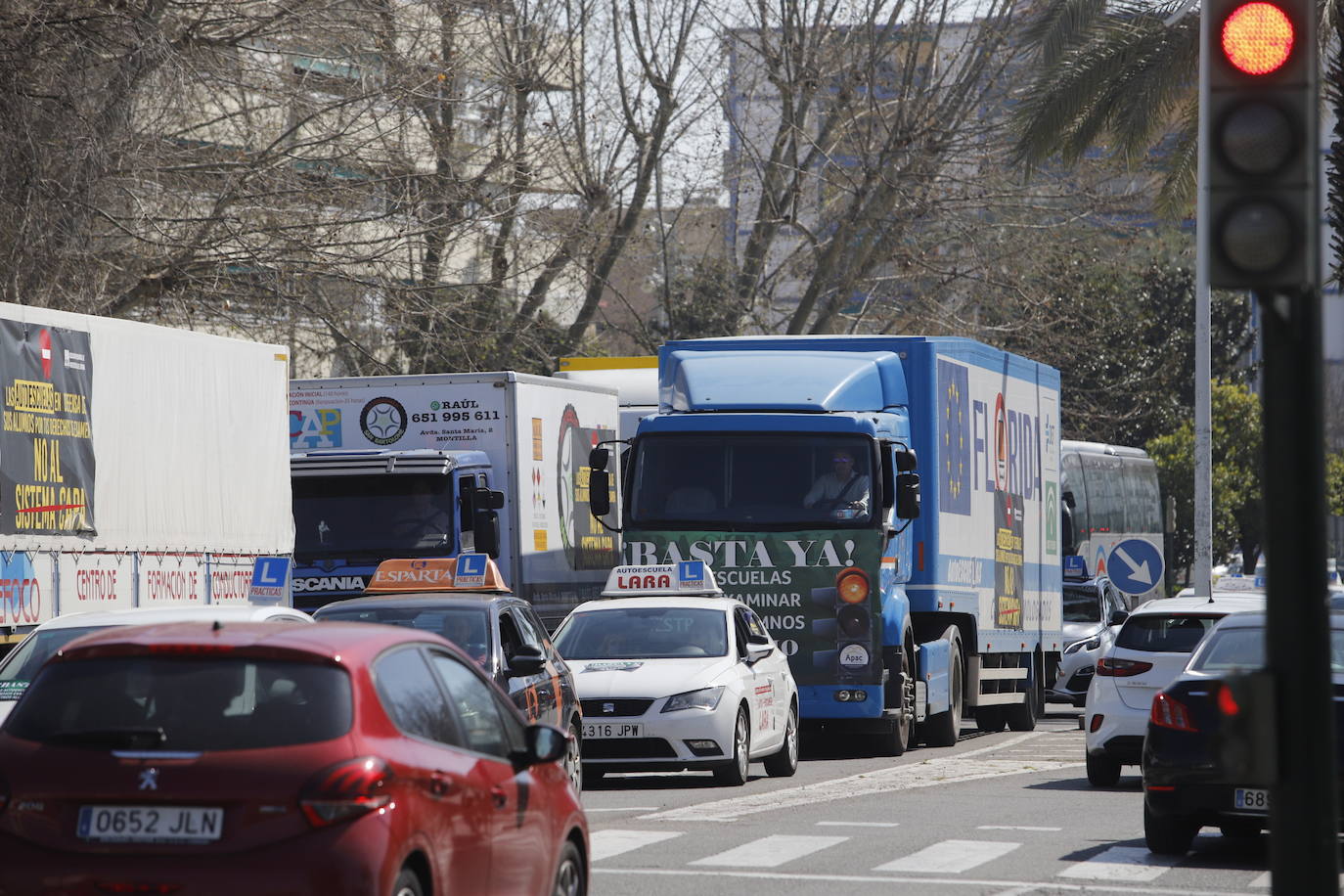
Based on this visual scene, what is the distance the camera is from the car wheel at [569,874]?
8414 millimetres

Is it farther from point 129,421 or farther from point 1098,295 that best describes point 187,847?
point 1098,295

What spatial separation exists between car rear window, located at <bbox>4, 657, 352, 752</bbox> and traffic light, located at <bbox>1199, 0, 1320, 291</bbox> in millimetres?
3116

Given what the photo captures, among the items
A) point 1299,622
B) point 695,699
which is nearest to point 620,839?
point 695,699

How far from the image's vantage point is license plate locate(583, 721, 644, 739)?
16.6 m

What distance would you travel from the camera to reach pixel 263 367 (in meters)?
20.3

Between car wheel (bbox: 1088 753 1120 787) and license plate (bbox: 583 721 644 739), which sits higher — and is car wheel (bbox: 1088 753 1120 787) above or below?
below

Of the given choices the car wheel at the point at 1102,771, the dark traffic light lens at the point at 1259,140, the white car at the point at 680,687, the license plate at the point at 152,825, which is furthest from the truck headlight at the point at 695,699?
the dark traffic light lens at the point at 1259,140

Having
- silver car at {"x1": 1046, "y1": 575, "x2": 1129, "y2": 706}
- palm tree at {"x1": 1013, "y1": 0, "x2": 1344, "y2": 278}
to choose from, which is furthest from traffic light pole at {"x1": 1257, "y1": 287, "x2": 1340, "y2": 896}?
silver car at {"x1": 1046, "y1": 575, "x2": 1129, "y2": 706}

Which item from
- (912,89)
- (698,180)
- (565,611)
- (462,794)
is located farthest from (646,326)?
(462,794)

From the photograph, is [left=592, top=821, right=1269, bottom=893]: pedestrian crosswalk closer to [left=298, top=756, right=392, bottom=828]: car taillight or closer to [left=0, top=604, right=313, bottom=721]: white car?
[left=0, top=604, right=313, bottom=721]: white car

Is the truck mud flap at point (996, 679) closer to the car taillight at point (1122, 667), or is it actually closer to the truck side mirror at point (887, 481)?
the truck side mirror at point (887, 481)

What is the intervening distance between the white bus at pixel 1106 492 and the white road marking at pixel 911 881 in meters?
27.6

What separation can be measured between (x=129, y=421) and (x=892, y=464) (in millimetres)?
7028

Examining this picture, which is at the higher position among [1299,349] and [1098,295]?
[1098,295]
